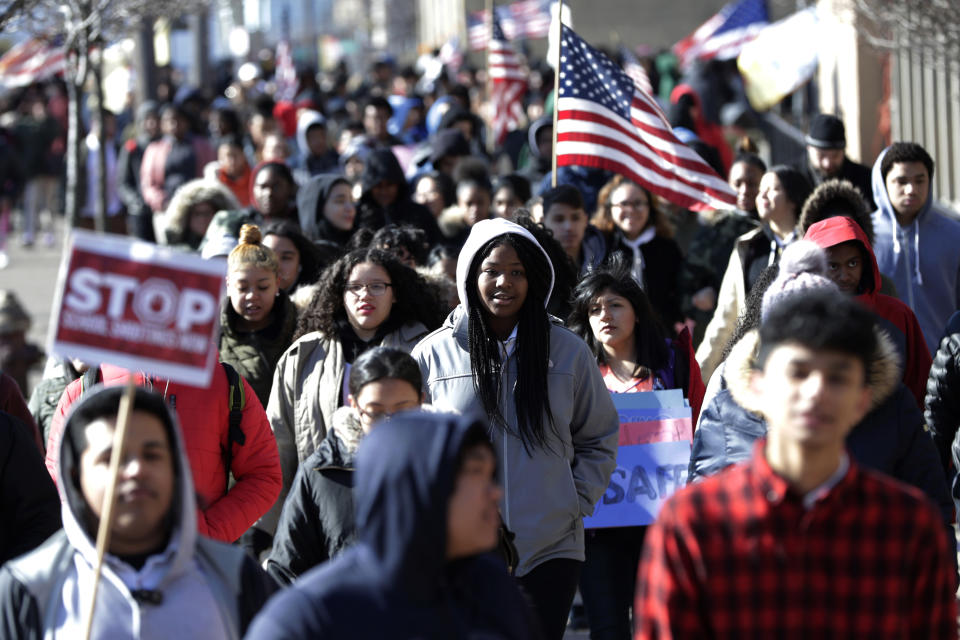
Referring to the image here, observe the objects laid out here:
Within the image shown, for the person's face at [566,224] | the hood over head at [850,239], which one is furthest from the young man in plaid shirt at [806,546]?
the person's face at [566,224]

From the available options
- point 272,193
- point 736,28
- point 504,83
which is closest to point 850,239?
point 272,193

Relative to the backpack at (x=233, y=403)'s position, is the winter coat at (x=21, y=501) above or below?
below

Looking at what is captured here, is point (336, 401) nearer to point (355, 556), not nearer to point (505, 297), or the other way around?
point (505, 297)

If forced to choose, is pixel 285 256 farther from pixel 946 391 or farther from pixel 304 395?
pixel 946 391

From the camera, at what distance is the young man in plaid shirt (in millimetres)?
3098

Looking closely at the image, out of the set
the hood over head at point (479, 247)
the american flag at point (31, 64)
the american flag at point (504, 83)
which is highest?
the american flag at point (31, 64)

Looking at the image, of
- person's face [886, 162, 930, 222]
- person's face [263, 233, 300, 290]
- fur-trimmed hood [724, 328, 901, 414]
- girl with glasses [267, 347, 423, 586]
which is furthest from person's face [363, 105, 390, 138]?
fur-trimmed hood [724, 328, 901, 414]

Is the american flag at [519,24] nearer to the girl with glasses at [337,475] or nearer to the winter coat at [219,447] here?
the winter coat at [219,447]

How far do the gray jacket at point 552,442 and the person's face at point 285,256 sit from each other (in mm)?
2582

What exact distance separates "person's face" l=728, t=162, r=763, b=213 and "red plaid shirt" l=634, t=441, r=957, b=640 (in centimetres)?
657

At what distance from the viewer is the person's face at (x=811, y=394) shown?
311cm

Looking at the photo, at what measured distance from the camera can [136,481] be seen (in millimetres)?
3525

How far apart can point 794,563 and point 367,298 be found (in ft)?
11.4

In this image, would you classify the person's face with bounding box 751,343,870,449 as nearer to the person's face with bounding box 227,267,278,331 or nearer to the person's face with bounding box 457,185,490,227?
the person's face with bounding box 227,267,278,331
